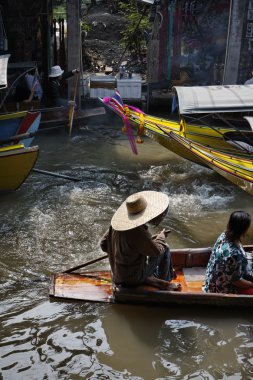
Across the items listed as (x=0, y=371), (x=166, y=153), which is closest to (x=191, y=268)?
(x=0, y=371)

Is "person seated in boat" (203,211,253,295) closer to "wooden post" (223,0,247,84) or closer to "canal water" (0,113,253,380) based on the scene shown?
"canal water" (0,113,253,380)

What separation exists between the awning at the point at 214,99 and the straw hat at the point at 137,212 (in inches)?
124

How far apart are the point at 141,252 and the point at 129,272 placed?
12.9 inches

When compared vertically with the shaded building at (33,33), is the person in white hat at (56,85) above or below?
below

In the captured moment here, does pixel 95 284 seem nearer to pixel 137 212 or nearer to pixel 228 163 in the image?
pixel 137 212

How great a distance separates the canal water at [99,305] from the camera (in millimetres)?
4352

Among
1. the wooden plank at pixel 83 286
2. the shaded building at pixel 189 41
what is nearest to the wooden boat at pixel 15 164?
the wooden plank at pixel 83 286

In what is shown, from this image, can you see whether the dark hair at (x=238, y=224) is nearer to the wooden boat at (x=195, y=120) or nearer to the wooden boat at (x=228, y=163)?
the wooden boat at (x=228, y=163)

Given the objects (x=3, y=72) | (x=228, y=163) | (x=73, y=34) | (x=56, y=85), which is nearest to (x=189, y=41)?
(x=73, y=34)

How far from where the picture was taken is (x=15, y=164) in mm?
8008

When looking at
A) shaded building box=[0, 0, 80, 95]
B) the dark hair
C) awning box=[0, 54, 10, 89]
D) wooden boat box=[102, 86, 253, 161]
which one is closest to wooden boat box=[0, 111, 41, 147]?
awning box=[0, 54, 10, 89]

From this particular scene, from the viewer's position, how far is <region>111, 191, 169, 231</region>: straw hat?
428 centimetres

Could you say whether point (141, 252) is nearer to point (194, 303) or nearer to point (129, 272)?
point (129, 272)

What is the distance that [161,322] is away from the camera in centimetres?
487
